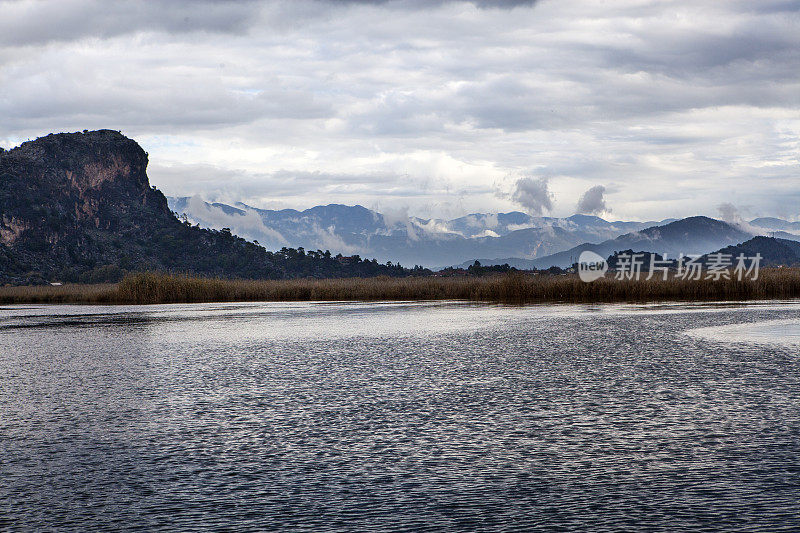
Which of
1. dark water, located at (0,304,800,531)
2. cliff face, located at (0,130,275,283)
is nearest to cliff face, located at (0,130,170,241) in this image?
cliff face, located at (0,130,275,283)

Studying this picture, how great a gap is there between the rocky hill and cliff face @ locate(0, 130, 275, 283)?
7.8 inches

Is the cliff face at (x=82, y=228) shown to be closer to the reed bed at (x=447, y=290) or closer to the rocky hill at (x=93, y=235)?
the rocky hill at (x=93, y=235)

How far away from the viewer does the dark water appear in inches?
309

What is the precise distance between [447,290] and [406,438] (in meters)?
48.9

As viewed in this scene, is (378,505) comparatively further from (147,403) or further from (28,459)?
(147,403)

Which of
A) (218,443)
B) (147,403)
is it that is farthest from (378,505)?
(147,403)

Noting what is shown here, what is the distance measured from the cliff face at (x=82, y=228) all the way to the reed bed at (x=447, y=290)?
80781 mm

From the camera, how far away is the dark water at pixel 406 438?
25.8ft

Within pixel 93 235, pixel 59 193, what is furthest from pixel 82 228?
pixel 59 193

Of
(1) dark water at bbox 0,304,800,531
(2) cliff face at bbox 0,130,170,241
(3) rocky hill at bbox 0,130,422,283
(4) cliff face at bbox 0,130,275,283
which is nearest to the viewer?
(1) dark water at bbox 0,304,800,531

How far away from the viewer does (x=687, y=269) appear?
2442 inches

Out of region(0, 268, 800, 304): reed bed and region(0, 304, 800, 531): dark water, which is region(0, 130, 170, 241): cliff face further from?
region(0, 304, 800, 531): dark water

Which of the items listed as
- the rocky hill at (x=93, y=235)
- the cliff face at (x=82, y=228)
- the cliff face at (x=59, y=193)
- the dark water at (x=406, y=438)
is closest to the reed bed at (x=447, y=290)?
the dark water at (x=406, y=438)

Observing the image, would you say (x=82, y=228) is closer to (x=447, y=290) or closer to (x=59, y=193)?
(x=59, y=193)
